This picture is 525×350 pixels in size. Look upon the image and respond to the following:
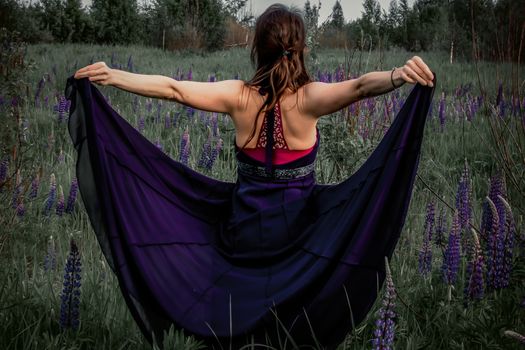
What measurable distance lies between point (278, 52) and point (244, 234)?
32.2 inches

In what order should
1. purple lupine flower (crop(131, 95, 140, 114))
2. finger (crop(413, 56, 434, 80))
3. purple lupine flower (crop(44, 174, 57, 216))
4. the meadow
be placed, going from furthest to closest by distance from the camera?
purple lupine flower (crop(131, 95, 140, 114)), purple lupine flower (crop(44, 174, 57, 216)), the meadow, finger (crop(413, 56, 434, 80))

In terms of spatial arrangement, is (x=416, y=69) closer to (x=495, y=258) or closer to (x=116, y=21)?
(x=495, y=258)

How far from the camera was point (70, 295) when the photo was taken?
85.7 inches

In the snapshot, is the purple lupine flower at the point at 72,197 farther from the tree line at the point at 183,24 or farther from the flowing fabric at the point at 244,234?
the tree line at the point at 183,24

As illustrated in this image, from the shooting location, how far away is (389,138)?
227 cm

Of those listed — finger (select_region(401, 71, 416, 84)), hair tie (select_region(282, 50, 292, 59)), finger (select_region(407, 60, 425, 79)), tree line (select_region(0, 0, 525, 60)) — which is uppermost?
tree line (select_region(0, 0, 525, 60))

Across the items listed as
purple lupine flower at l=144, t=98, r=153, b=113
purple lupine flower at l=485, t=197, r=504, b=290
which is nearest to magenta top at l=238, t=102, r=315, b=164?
purple lupine flower at l=485, t=197, r=504, b=290

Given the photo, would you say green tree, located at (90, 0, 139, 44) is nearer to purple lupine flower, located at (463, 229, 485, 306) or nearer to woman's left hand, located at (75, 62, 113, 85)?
woman's left hand, located at (75, 62, 113, 85)

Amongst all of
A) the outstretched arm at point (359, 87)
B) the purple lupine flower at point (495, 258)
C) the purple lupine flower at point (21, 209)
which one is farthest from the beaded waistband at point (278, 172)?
the purple lupine flower at point (21, 209)

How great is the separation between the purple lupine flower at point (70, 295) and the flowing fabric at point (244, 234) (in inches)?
6.9

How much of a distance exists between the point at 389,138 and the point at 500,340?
848 mm

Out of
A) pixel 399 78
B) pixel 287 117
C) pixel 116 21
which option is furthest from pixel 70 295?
pixel 116 21

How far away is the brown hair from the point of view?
2.49 meters

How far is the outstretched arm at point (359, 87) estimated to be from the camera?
2078 mm
